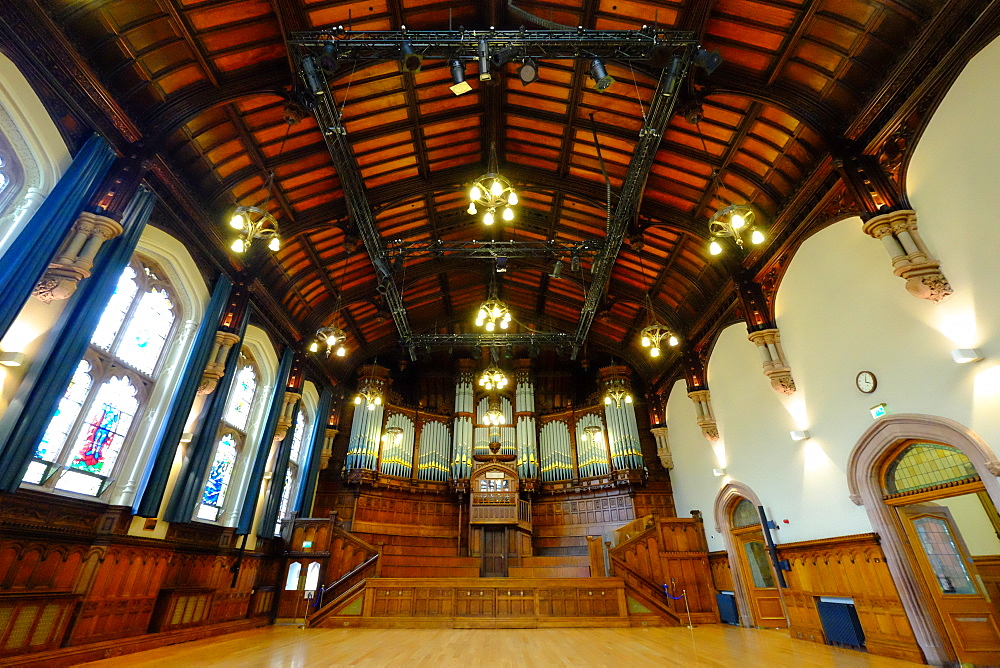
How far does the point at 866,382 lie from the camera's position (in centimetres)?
675

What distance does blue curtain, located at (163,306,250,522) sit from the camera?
8000 mm

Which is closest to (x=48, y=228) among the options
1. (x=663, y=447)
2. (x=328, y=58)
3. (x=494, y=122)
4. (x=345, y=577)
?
(x=328, y=58)

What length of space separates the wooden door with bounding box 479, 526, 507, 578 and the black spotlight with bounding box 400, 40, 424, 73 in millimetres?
11778

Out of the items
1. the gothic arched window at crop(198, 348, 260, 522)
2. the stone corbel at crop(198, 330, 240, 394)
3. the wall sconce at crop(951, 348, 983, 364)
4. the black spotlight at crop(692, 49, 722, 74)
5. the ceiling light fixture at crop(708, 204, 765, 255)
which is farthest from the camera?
the gothic arched window at crop(198, 348, 260, 522)

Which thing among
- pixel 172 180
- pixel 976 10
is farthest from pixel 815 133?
pixel 172 180

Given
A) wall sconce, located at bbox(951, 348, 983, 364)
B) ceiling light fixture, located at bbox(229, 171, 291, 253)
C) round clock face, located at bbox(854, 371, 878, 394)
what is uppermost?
ceiling light fixture, located at bbox(229, 171, 291, 253)

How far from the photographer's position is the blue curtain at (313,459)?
→ 12.7 m

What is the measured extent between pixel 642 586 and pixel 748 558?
2.40 meters

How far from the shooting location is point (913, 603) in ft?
19.9

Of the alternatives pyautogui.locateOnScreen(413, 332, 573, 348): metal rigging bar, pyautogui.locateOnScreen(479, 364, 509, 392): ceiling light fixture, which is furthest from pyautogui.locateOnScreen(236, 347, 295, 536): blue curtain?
pyautogui.locateOnScreen(479, 364, 509, 392): ceiling light fixture

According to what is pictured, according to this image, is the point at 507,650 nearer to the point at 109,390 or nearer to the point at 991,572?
the point at 991,572

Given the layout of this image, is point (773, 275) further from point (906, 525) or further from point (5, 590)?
point (5, 590)

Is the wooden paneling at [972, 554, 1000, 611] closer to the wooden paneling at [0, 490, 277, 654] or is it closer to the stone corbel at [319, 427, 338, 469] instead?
the wooden paneling at [0, 490, 277, 654]

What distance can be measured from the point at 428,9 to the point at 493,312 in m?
5.42
